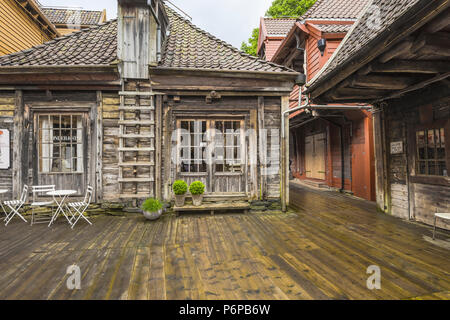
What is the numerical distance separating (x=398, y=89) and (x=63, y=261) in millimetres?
6696

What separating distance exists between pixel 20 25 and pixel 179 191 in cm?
1095

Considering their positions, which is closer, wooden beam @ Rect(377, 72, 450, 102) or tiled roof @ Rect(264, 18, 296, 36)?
wooden beam @ Rect(377, 72, 450, 102)

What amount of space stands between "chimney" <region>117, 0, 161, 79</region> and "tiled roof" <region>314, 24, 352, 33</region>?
232 inches

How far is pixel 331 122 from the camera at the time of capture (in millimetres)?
9164

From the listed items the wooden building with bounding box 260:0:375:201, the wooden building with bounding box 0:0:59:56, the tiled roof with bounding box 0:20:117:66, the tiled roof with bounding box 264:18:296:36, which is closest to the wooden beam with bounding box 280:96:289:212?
the wooden building with bounding box 260:0:375:201

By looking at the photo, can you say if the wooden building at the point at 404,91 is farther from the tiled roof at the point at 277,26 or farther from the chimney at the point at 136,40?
the tiled roof at the point at 277,26

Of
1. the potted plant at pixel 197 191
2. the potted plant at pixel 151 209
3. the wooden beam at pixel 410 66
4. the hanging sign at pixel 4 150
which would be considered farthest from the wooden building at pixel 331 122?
the hanging sign at pixel 4 150

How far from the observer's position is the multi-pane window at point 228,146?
6113mm

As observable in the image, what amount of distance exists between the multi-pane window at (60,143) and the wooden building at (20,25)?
5.65 meters

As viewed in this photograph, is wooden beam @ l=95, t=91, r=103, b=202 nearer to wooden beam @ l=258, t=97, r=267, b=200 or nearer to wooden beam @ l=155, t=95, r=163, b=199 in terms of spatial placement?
wooden beam @ l=155, t=95, r=163, b=199

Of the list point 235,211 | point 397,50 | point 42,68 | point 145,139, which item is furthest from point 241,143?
point 42,68

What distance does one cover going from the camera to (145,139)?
5715mm

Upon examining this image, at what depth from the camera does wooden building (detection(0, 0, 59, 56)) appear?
8656mm
